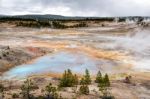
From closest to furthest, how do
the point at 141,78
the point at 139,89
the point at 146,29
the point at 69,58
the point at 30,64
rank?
the point at 139,89, the point at 141,78, the point at 30,64, the point at 69,58, the point at 146,29

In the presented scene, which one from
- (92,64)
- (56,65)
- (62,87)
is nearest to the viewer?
(62,87)

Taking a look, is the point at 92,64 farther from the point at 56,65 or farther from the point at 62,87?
the point at 62,87

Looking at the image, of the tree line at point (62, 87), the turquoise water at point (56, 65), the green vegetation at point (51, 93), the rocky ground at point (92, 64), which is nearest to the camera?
the green vegetation at point (51, 93)

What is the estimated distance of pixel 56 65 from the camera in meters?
34.8

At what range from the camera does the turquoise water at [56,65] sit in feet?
102

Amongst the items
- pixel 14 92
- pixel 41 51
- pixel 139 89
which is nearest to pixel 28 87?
pixel 14 92

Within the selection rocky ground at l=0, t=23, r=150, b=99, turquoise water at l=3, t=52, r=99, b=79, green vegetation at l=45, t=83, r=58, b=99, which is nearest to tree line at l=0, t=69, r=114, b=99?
green vegetation at l=45, t=83, r=58, b=99

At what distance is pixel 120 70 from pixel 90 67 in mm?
2618

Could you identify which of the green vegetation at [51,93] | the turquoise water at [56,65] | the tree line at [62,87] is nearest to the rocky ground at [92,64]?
the turquoise water at [56,65]

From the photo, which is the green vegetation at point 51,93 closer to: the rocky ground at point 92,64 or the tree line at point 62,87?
the tree line at point 62,87

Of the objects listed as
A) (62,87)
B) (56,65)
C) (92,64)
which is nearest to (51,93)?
(62,87)

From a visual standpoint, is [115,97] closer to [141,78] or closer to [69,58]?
[141,78]

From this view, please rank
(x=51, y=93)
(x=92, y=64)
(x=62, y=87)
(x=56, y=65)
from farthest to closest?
(x=92, y=64)
(x=56, y=65)
(x=62, y=87)
(x=51, y=93)

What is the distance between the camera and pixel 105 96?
22156mm
